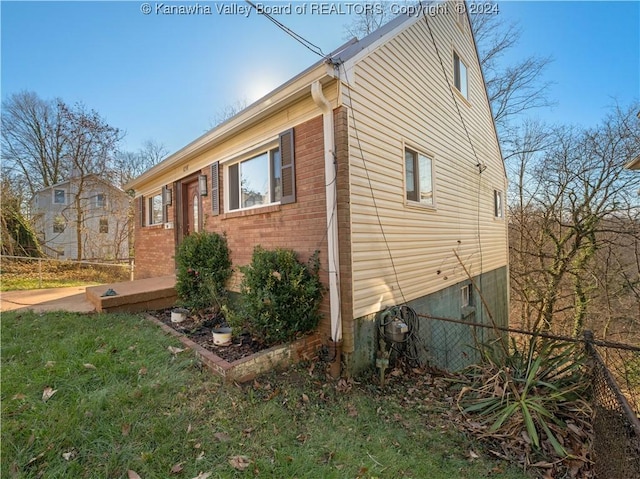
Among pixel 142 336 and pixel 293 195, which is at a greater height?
pixel 293 195

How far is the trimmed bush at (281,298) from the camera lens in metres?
3.84

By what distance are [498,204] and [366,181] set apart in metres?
8.04

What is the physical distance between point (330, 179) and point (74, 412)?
3.45 meters

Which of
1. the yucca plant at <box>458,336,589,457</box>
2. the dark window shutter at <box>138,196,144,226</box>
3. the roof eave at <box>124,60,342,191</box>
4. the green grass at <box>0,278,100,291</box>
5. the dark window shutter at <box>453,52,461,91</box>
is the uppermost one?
the dark window shutter at <box>453,52,461,91</box>

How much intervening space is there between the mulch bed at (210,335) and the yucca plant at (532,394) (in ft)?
8.72

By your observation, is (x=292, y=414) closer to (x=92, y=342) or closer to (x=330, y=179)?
(x=330, y=179)

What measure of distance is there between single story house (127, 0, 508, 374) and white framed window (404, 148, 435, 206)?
35 mm

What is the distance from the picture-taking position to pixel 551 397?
10.1 ft

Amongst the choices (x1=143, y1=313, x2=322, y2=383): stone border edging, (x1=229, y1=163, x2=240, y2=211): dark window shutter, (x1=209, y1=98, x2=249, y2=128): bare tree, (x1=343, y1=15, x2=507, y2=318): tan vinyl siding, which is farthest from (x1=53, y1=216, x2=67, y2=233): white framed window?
(x1=343, y1=15, x2=507, y2=318): tan vinyl siding

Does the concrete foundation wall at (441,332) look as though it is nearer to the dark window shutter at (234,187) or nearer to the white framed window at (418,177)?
the white framed window at (418,177)

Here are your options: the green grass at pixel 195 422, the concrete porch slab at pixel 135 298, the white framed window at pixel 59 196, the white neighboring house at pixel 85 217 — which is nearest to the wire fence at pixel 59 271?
the white neighboring house at pixel 85 217

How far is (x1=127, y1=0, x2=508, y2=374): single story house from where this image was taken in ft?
12.9

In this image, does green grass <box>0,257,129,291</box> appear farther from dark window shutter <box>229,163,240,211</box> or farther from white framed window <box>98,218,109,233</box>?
dark window shutter <box>229,163,240,211</box>

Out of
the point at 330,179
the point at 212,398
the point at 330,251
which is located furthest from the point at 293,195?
the point at 212,398
